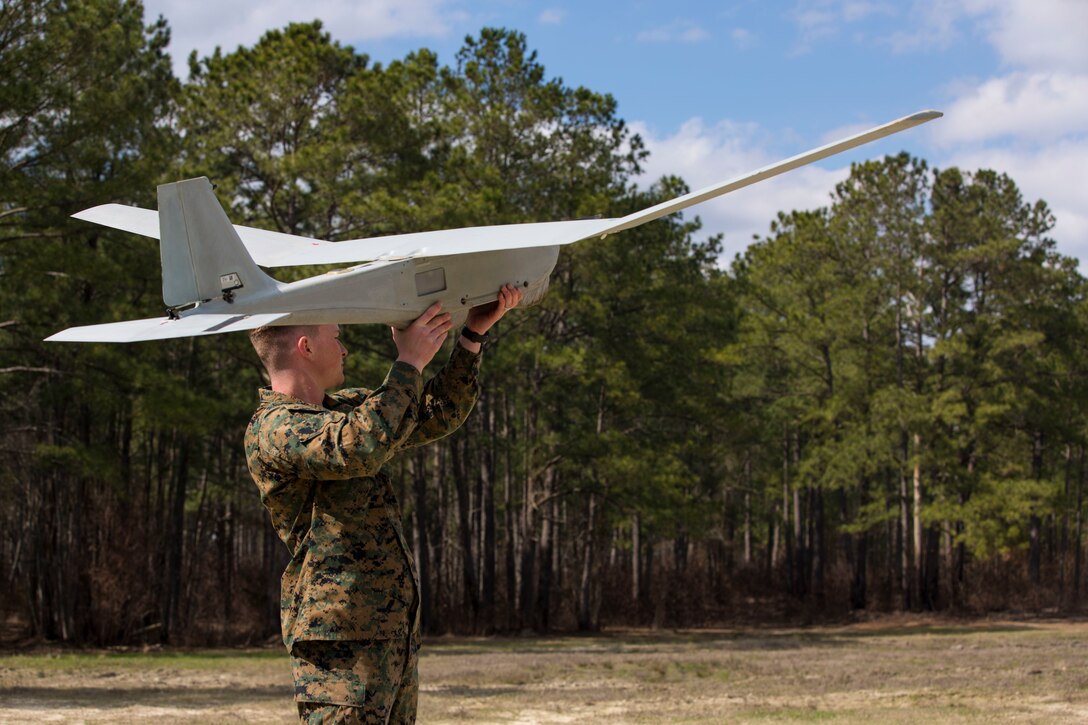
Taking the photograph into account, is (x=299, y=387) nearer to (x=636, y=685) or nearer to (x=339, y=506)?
(x=339, y=506)

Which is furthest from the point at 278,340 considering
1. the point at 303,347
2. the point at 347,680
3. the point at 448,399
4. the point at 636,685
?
the point at 636,685

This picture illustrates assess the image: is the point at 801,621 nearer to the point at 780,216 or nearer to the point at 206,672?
the point at 780,216

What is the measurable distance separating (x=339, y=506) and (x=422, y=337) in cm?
58

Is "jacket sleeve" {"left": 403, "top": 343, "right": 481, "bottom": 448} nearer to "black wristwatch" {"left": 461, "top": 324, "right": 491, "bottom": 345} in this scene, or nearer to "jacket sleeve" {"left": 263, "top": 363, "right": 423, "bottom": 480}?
"black wristwatch" {"left": 461, "top": 324, "right": 491, "bottom": 345}

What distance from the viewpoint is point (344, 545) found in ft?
12.1

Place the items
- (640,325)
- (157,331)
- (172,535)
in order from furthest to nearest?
(640,325)
(172,535)
(157,331)

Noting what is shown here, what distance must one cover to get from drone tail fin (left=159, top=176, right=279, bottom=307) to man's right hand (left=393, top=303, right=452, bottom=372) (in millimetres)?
433

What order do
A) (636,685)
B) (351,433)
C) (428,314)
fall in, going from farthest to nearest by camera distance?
(636,685) → (428,314) → (351,433)

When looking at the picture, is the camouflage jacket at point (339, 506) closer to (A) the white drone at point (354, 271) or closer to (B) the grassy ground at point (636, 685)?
(A) the white drone at point (354, 271)

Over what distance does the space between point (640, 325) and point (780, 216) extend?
46.7ft

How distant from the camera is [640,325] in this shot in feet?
100

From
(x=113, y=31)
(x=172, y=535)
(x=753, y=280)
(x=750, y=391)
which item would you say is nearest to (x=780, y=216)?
(x=753, y=280)

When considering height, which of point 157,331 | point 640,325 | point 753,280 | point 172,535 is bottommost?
point 172,535

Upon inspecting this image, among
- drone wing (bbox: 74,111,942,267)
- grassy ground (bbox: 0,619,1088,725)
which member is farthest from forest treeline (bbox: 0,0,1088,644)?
drone wing (bbox: 74,111,942,267)
